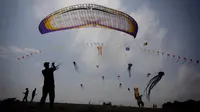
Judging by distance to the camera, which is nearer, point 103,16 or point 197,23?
point 103,16

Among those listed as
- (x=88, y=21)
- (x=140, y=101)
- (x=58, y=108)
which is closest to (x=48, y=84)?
(x=58, y=108)

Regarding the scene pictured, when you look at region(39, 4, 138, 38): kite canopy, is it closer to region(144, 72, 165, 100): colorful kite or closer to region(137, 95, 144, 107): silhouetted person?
region(144, 72, 165, 100): colorful kite

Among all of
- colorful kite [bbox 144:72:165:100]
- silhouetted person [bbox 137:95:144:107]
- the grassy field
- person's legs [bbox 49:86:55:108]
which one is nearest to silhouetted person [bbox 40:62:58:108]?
person's legs [bbox 49:86:55:108]

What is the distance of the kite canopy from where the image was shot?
6.09 metres

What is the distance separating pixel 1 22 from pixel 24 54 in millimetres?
1366

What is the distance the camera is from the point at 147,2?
671 cm

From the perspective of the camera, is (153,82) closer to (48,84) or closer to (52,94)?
(52,94)

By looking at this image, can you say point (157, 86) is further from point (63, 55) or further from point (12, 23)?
point (12, 23)

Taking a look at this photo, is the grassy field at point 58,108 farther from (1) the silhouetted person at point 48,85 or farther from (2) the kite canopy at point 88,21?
(2) the kite canopy at point 88,21

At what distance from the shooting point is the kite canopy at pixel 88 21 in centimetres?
609

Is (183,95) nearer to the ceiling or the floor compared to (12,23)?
nearer to the floor

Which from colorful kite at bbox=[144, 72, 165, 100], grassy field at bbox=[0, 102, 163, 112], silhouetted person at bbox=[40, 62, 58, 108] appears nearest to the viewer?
grassy field at bbox=[0, 102, 163, 112]

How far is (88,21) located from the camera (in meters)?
6.28

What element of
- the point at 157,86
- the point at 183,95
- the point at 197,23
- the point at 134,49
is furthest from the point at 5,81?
the point at 197,23
